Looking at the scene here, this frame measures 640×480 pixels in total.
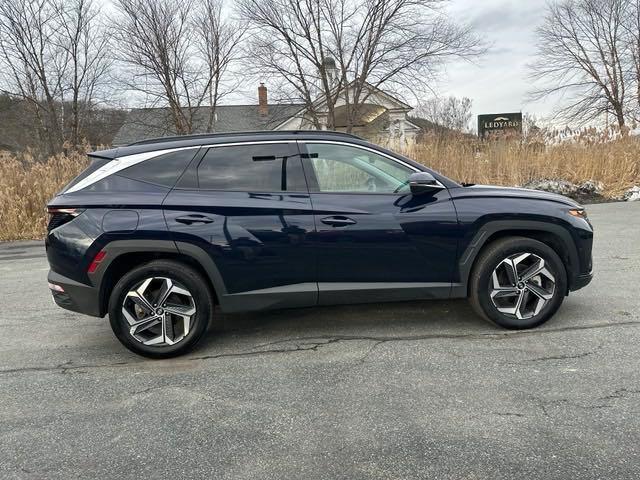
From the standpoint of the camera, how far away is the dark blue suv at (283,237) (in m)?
3.64

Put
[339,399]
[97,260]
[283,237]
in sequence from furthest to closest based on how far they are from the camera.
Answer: [283,237] → [97,260] → [339,399]

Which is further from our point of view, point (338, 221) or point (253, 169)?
point (253, 169)

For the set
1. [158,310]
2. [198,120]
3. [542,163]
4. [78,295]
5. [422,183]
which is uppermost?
[198,120]

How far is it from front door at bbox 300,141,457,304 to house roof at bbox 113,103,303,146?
46.6 feet

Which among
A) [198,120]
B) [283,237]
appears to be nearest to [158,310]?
[283,237]

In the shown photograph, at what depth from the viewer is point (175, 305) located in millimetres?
3709

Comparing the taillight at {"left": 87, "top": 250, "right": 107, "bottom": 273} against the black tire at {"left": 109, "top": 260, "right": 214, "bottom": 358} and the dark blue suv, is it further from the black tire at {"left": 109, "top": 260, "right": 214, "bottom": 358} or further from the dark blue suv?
the black tire at {"left": 109, "top": 260, "right": 214, "bottom": 358}

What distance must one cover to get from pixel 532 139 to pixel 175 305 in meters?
12.8

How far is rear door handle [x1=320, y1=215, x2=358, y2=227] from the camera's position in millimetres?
3721

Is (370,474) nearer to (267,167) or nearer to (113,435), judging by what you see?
(113,435)

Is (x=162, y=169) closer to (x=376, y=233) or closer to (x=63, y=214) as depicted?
(x=63, y=214)

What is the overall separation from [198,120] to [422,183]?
2461cm

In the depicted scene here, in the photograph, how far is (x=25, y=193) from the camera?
36.6 ft

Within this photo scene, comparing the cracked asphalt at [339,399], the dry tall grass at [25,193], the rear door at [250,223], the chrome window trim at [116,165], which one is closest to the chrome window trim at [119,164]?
the chrome window trim at [116,165]
